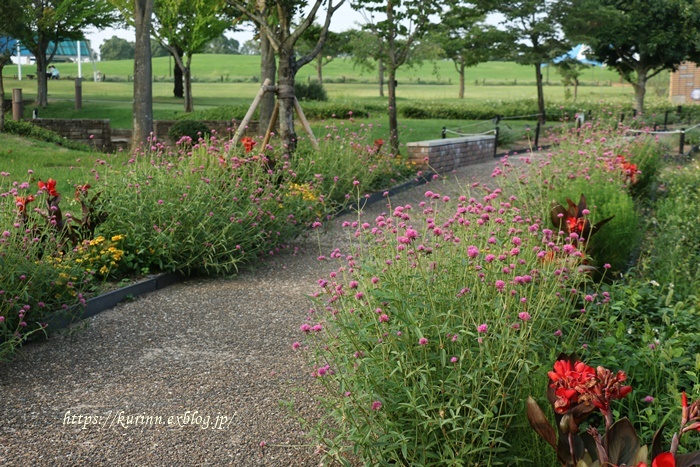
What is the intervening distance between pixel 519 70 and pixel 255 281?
309 feet

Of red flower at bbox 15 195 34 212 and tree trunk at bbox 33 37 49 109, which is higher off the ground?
tree trunk at bbox 33 37 49 109

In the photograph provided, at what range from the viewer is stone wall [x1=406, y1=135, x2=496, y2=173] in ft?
44.7

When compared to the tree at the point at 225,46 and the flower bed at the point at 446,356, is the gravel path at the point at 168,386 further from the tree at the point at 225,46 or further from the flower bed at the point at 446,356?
the tree at the point at 225,46

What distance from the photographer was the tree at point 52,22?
98.5 feet

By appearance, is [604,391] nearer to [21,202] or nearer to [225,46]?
[21,202]

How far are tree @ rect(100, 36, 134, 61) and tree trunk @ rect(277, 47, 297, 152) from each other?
103853 millimetres

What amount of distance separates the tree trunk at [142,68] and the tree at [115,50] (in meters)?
98.4

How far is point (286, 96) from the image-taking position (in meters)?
11.6

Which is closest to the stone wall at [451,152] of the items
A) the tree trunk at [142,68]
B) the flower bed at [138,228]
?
the flower bed at [138,228]

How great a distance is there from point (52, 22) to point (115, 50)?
8416 cm

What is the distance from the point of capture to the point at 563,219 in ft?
20.7

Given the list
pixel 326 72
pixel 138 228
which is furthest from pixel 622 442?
pixel 326 72

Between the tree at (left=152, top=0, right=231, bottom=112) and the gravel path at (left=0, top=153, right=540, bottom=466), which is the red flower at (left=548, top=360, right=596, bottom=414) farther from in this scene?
the tree at (left=152, top=0, right=231, bottom=112)

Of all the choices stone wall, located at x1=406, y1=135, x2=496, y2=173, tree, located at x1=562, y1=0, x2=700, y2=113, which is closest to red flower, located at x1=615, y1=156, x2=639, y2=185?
stone wall, located at x1=406, y1=135, x2=496, y2=173
